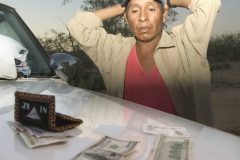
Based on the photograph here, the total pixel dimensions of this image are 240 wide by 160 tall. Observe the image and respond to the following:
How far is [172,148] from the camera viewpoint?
1497 millimetres

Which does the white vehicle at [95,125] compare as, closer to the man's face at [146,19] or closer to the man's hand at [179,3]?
the man's face at [146,19]

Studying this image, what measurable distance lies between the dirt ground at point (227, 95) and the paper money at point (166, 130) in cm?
631

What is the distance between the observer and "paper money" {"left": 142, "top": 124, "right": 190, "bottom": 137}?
Answer: 67.4 inches

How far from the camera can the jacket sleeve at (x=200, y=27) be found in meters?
2.59

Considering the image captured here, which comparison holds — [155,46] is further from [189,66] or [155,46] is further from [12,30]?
[12,30]

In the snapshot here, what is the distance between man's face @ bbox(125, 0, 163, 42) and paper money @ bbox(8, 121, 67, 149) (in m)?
Result: 1.08

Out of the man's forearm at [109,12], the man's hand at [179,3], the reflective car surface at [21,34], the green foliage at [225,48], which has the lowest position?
the green foliage at [225,48]

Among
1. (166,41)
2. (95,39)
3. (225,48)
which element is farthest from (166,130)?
(225,48)

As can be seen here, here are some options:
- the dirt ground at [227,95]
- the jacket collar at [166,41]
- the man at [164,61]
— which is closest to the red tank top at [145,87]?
the man at [164,61]

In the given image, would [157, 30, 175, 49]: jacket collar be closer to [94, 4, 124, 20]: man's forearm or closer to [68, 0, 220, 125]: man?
A: [68, 0, 220, 125]: man

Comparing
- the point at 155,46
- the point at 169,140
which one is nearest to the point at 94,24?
the point at 155,46

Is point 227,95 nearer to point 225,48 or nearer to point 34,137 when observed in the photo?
point 225,48

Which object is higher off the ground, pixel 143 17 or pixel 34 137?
pixel 143 17

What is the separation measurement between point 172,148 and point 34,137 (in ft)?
1.39
